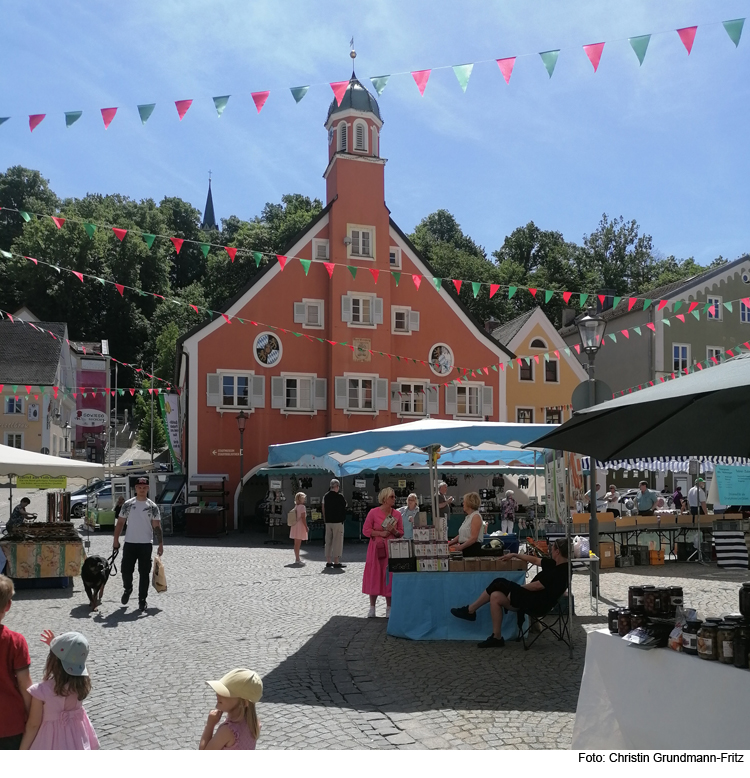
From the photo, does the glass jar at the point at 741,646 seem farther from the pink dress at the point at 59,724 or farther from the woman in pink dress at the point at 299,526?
the woman in pink dress at the point at 299,526

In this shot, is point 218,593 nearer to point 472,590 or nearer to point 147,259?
point 472,590

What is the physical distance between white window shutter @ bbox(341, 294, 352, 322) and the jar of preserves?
93.1 feet

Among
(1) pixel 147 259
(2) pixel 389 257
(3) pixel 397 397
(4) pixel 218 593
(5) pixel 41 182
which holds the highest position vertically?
(5) pixel 41 182

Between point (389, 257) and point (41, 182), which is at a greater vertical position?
point (41, 182)

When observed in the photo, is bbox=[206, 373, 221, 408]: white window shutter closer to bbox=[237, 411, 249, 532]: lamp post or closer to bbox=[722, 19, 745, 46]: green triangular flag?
bbox=[237, 411, 249, 532]: lamp post

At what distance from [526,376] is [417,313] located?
585cm

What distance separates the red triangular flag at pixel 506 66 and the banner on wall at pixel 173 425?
2916 centimetres

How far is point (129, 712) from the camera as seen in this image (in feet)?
21.3

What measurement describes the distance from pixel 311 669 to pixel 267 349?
2549 cm

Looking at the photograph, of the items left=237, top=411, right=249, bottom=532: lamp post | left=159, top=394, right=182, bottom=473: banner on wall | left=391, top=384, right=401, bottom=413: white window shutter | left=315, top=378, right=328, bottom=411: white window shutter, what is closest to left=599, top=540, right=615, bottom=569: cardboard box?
left=237, top=411, right=249, bottom=532: lamp post

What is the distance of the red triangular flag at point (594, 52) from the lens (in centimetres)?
775

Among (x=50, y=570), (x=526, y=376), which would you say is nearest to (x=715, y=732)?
(x=50, y=570)

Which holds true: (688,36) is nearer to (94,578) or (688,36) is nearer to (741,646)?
(741,646)

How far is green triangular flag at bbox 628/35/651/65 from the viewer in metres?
7.35
